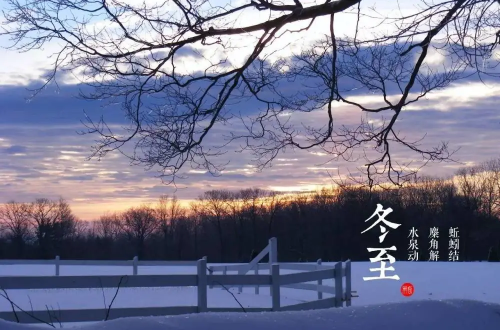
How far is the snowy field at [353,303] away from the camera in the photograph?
3887 millimetres

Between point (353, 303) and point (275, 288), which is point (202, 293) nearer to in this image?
point (275, 288)

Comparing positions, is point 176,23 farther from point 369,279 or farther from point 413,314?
point 369,279

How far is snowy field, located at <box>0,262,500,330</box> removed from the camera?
3.89 meters

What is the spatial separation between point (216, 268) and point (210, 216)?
4887cm

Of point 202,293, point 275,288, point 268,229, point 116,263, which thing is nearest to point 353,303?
point 275,288

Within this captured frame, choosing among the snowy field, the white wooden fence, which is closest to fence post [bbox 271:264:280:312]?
the snowy field

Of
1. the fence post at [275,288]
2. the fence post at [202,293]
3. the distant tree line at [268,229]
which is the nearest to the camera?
the fence post at [202,293]

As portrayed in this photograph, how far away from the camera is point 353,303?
54.7ft

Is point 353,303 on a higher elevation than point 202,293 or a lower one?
lower

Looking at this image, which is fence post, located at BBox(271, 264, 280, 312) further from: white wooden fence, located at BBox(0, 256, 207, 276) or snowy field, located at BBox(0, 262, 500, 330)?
white wooden fence, located at BBox(0, 256, 207, 276)

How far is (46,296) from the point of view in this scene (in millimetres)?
15773

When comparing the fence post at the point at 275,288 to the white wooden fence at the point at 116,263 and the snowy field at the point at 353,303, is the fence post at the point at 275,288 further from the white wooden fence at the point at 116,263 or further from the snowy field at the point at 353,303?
the white wooden fence at the point at 116,263

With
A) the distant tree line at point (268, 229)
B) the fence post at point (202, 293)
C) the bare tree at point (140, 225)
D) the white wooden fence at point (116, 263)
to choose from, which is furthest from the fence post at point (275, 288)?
the bare tree at point (140, 225)

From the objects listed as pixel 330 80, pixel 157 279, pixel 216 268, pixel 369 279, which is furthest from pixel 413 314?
pixel 369 279
